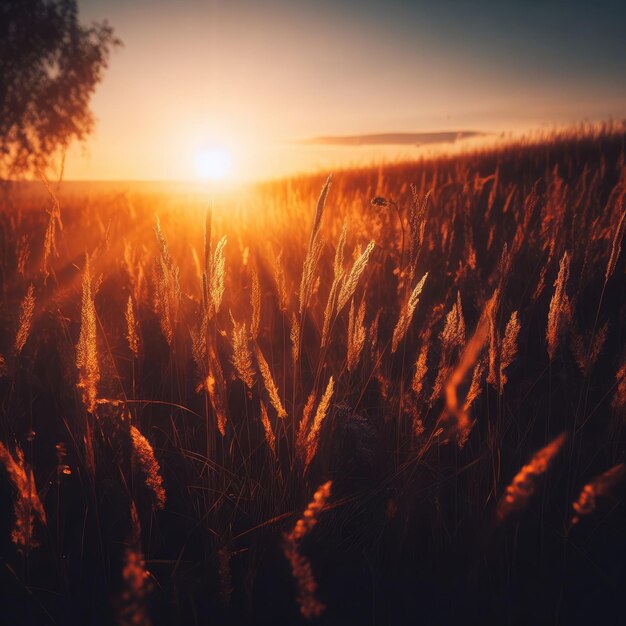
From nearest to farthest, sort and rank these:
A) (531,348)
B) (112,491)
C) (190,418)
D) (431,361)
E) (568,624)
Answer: (568,624) → (112,491) → (190,418) → (431,361) → (531,348)

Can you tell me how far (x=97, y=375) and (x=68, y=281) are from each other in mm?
2276

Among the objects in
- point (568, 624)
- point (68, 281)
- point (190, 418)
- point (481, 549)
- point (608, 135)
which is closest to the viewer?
point (481, 549)

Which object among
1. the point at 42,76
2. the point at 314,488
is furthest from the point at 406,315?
the point at 42,76

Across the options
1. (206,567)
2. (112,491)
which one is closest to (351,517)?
(206,567)

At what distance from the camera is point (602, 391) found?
157cm

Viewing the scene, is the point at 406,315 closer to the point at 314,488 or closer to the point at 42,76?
the point at 314,488

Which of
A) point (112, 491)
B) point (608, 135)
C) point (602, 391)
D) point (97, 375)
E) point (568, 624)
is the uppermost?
point (608, 135)

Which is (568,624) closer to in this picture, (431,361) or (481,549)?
(481,549)

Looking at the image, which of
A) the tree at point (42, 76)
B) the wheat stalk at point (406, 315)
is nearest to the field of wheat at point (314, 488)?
the wheat stalk at point (406, 315)

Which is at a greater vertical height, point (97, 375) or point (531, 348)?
point (97, 375)

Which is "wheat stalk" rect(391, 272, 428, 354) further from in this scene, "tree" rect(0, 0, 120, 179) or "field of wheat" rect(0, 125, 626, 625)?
"tree" rect(0, 0, 120, 179)

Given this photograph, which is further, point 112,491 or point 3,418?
point 3,418

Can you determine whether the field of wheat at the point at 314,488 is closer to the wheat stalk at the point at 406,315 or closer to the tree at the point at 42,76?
the wheat stalk at the point at 406,315

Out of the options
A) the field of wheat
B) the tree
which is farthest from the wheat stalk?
the tree
